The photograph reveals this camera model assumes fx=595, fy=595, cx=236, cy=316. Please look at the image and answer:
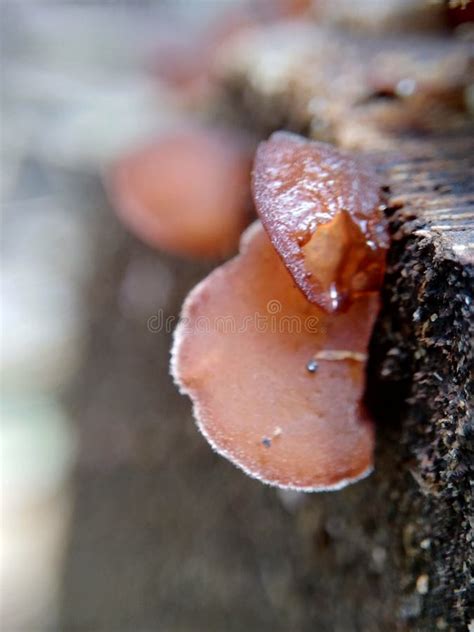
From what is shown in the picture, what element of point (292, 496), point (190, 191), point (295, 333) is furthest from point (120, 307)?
point (295, 333)

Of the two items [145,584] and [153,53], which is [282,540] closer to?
[145,584]

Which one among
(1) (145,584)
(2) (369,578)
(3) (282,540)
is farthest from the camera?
(1) (145,584)

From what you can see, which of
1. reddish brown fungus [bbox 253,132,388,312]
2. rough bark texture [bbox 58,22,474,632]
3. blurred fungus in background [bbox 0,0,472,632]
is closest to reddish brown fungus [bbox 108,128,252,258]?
blurred fungus in background [bbox 0,0,472,632]

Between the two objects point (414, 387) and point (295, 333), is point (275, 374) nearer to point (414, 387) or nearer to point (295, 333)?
point (295, 333)

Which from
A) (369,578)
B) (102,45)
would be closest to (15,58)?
(102,45)

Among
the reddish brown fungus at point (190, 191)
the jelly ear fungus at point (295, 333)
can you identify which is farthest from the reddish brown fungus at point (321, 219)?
the reddish brown fungus at point (190, 191)
